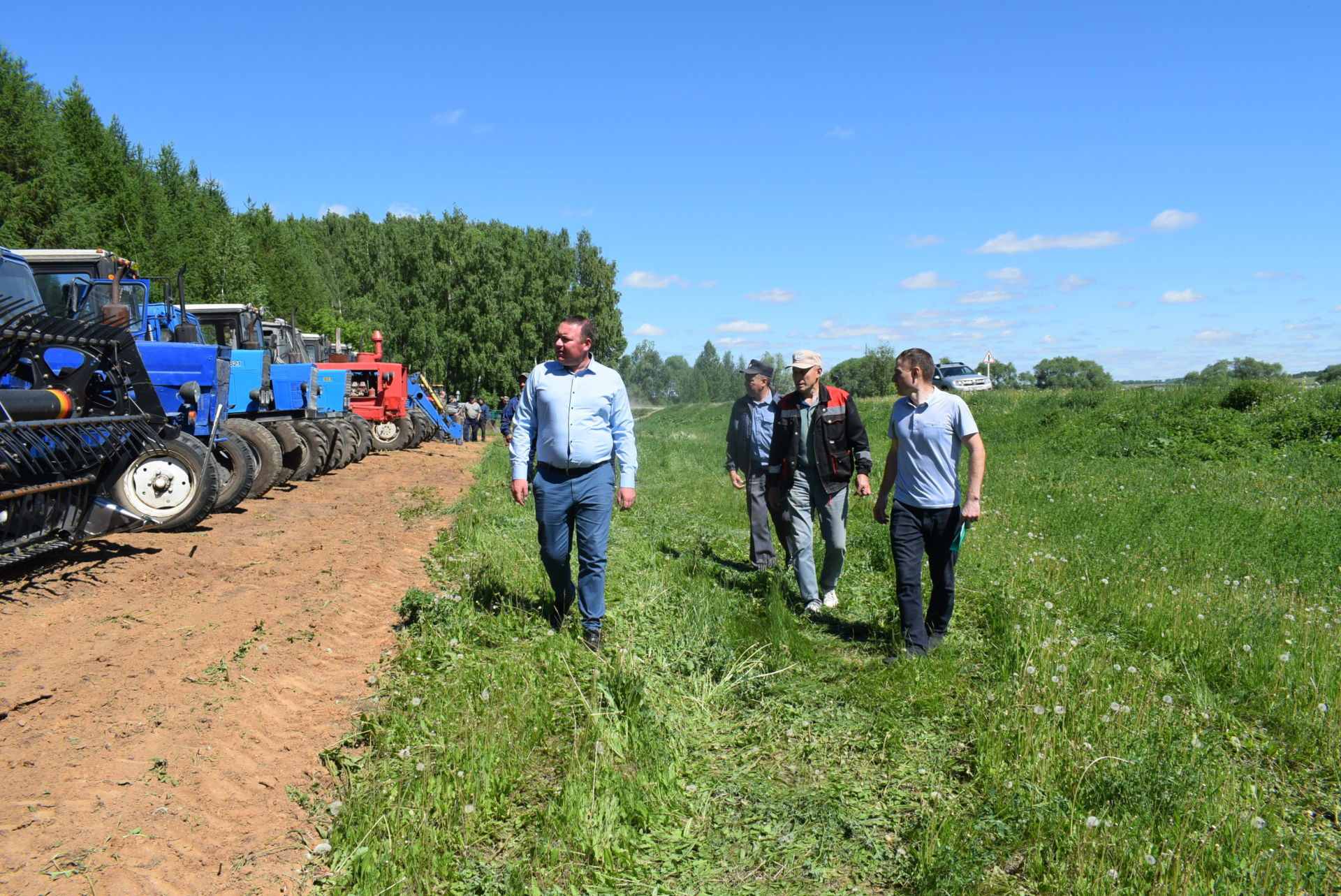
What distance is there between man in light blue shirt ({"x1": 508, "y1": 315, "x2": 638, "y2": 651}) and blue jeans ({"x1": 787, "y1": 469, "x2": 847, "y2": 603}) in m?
1.49

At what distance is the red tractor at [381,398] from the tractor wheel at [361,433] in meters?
2.26

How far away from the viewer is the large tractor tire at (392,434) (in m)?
22.3

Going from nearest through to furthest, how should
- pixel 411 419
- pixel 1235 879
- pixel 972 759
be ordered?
pixel 1235 879 → pixel 972 759 → pixel 411 419

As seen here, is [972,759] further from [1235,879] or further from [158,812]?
[158,812]

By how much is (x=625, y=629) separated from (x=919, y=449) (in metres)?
2.05

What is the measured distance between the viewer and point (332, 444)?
50.9ft

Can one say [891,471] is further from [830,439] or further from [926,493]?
[830,439]

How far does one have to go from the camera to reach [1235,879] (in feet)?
9.26

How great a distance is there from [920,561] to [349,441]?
43.9ft

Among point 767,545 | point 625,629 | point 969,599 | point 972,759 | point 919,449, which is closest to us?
point 972,759

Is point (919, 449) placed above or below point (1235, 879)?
above

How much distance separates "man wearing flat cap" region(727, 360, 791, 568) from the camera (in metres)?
7.24

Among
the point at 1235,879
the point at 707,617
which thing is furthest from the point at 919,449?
the point at 1235,879

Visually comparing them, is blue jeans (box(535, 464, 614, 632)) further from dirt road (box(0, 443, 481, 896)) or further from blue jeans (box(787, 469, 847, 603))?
blue jeans (box(787, 469, 847, 603))
